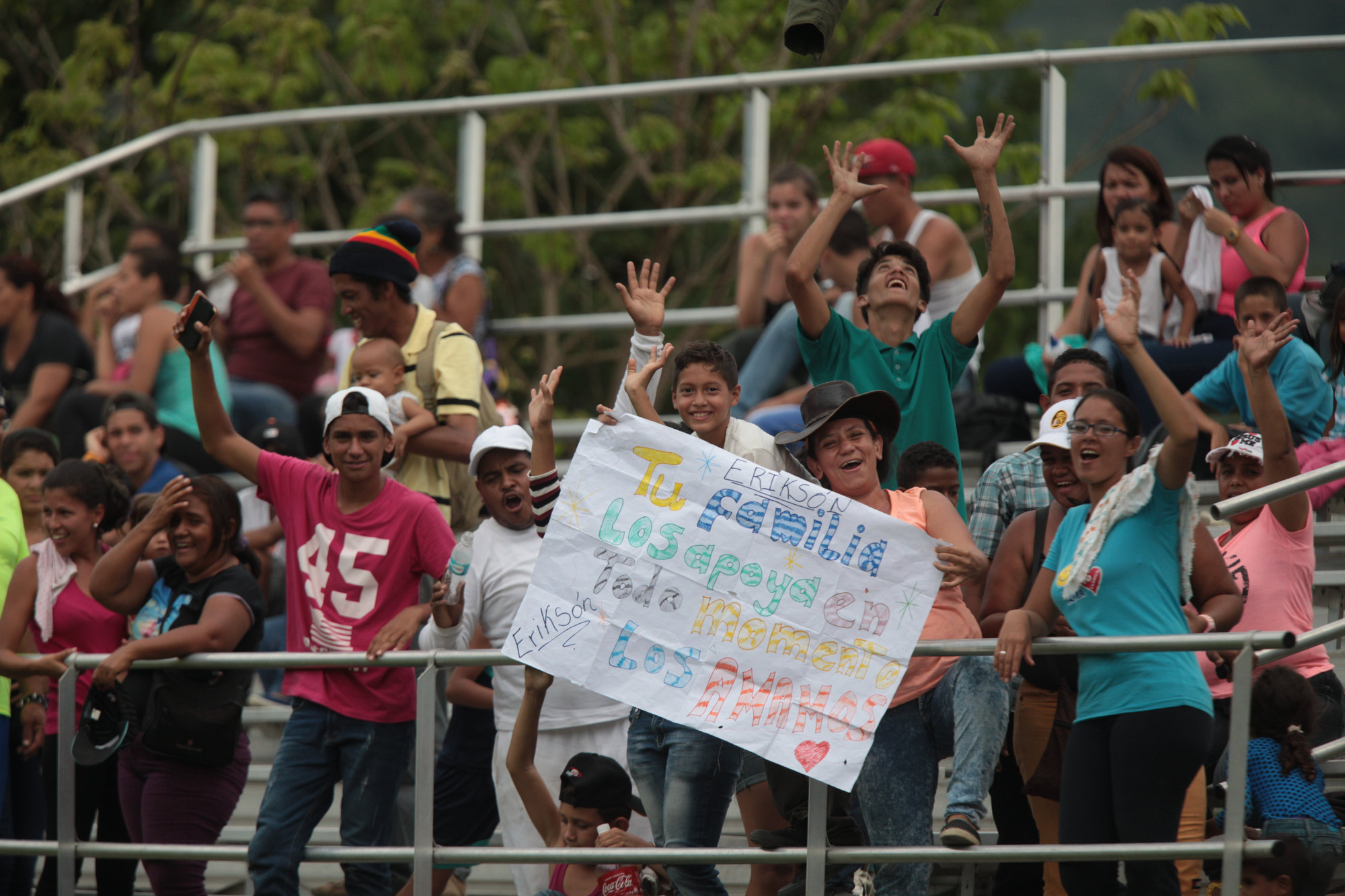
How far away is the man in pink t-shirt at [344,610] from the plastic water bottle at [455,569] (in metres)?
0.07

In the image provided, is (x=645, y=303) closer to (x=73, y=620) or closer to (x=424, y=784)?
(x=424, y=784)

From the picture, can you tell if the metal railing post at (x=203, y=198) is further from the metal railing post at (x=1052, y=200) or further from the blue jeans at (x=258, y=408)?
the metal railing post at (x=1052, y=200)

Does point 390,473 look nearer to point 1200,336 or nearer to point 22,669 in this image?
point 22,669

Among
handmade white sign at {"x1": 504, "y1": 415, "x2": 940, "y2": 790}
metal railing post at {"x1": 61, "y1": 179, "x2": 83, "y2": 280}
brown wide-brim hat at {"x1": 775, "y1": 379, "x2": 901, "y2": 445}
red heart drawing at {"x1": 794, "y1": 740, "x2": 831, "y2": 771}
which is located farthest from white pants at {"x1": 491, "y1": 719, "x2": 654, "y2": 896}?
metal railing post at {"x1": 61, "y1": 179, "x2": 83, "y2": 280}

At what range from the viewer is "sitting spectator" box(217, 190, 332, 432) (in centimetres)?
875

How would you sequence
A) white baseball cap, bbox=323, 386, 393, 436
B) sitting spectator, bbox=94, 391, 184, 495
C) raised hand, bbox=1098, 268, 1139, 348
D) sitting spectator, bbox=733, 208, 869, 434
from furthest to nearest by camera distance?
sitting spectator, bbox=733, 208, 869, 434
sitting spectator, bbox=94, 391, 184, 495
white baseball cap, bbox=323, 386, 393, 436
raised hand, bbox=1098, 268, 1139, 348

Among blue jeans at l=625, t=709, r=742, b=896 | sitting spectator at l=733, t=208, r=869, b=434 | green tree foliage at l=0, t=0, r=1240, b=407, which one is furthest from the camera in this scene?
green tree foliage at l=0, t=0, r=1240, b=407

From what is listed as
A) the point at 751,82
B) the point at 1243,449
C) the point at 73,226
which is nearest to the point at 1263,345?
the point at 1243,449

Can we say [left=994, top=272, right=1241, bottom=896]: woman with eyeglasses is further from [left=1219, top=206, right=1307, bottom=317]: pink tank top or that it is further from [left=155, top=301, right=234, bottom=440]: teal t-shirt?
[left=155, top=301, right=234, bottom=440]: teal t-shirt

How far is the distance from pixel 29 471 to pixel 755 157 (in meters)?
4.40

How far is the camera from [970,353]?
576cm

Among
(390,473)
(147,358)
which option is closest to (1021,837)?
(390,473)

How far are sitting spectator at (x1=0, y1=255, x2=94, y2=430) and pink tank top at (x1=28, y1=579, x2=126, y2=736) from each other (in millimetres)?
2949

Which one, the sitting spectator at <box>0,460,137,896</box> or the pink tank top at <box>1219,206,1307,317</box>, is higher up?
the pink tank top at <box>1219,206,1307,317</box>
